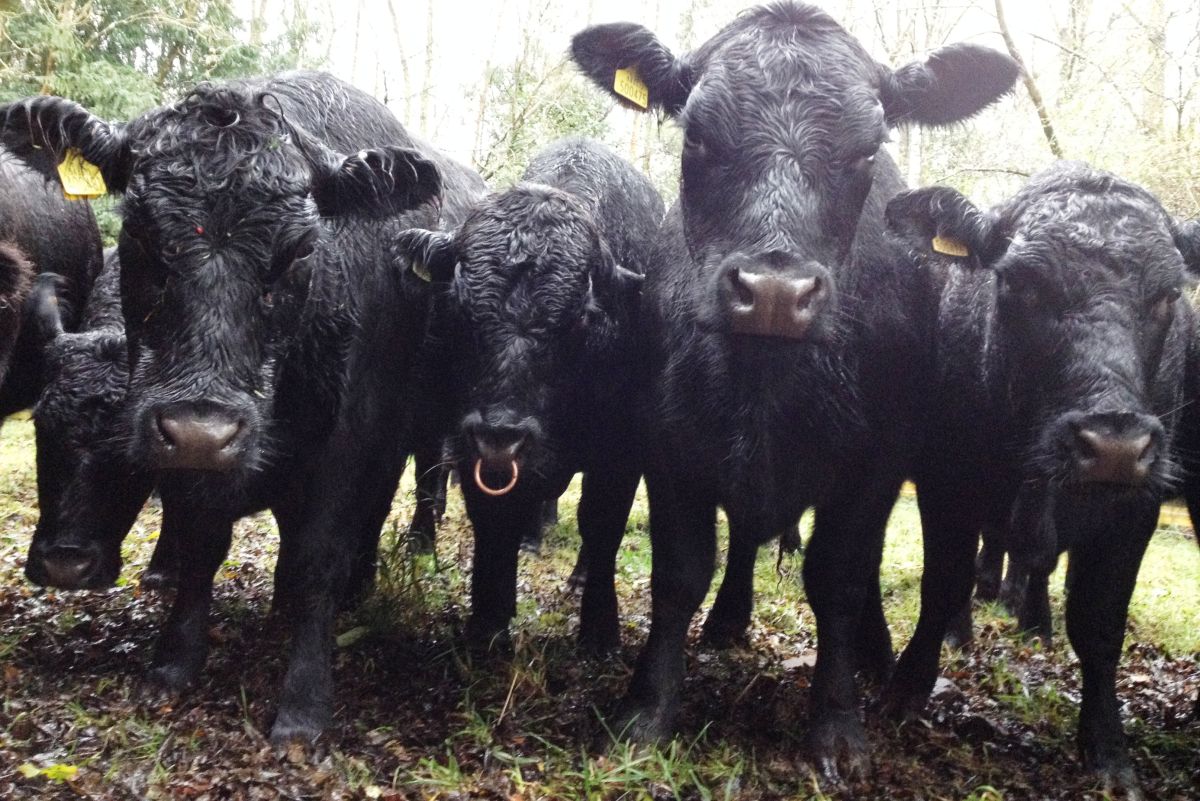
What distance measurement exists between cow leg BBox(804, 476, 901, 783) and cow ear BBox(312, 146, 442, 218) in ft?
7.42

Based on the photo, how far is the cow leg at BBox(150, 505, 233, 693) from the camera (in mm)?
4363

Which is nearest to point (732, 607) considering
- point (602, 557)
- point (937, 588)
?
point (602, 557)

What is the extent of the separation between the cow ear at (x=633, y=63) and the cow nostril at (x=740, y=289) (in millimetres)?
1512

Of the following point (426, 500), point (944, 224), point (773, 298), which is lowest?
point (426, 500)

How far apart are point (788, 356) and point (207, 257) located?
222 centimetres

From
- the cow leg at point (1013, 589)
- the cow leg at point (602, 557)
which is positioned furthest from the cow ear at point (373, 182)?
the cow leg at point (1013, 589)

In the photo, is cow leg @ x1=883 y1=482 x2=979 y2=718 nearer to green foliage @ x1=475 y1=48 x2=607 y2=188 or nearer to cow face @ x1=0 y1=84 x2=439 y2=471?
cow face @ x1=0 y1=84 x2=439 y2=471

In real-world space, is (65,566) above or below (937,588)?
below

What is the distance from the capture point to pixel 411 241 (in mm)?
4758

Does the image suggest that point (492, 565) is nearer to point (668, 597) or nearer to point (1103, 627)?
point (668, 597)

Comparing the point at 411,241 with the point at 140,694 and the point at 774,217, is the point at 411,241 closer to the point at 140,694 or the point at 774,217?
the point at 774,217

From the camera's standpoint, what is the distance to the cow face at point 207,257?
3570 millimetres

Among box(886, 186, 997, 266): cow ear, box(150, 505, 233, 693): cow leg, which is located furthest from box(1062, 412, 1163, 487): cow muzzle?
box(150, 505, 233, 693): cow leg

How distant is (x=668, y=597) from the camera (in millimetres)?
4293
